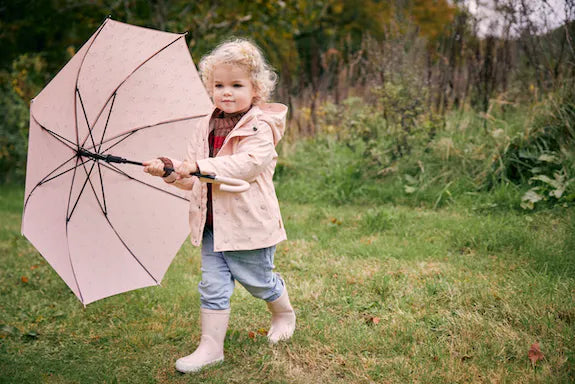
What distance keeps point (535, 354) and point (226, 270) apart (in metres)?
1.49

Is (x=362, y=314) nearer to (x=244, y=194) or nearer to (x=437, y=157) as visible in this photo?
(x=244, y=194)

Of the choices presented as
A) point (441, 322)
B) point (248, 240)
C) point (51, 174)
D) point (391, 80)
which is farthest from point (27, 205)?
point (391, 80)

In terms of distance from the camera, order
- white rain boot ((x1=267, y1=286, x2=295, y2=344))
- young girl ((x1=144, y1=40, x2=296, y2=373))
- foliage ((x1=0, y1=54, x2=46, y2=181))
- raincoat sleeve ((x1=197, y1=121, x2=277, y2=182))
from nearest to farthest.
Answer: raincoat sleeve ((x1=197, y1=121, x2=277, y2=182))
young girl ((x1=144, y1=40, x2=296, y2=373))
white rain boot ((x1=267, y1=286, x2=295, y2=344))
foliage ((x1=0, y1=54, x2=46, y2=181))

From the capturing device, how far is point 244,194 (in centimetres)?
255

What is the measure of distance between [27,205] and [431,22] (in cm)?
2363

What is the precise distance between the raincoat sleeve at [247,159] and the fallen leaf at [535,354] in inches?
58.8

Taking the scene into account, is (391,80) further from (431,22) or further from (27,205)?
(431,22)

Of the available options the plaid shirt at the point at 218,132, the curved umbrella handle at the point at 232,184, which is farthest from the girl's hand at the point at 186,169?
the plaid shirt at the point at 218,132

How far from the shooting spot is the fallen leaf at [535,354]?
245 cm

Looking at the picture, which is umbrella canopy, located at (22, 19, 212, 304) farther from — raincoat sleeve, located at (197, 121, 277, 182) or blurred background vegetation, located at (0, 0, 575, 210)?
blurred background vegetation, located at (0, 0, 575, 210)

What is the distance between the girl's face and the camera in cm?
260

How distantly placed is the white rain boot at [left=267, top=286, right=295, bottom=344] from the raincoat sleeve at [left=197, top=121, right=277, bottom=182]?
2.33 feet

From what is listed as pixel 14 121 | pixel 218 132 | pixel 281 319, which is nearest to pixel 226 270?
pixel 281 319

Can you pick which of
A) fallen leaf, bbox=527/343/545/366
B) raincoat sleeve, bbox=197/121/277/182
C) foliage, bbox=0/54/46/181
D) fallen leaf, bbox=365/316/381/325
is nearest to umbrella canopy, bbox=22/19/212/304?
raincoat sleeve, bbox=197/121/277/182
